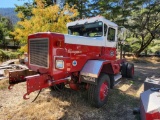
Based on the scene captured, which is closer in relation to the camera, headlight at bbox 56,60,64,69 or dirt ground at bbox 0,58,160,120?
headlight at bbox 56,60,64,69

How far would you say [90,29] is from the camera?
15.2ft

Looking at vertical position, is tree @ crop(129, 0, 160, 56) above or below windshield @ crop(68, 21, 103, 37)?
above

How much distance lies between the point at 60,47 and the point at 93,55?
1208mm

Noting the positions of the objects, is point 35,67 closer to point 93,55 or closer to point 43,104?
point 43,104

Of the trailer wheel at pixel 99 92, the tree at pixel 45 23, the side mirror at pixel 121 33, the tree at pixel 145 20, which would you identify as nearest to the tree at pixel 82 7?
the tree at pixel 145 20

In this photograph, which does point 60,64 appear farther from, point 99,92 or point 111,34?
point 111,34

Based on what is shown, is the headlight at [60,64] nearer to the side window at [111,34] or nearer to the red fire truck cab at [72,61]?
the red fire truck cab at [72,61]

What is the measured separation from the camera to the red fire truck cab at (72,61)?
310 centimetres

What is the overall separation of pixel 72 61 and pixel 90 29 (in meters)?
1.69

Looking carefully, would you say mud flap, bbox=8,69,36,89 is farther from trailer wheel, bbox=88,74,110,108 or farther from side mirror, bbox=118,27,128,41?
side mirror, bbox=118,27,128,41

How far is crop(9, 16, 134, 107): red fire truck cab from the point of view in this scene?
3.10 meters

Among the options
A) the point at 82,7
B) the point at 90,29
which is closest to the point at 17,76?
the point at 90,29

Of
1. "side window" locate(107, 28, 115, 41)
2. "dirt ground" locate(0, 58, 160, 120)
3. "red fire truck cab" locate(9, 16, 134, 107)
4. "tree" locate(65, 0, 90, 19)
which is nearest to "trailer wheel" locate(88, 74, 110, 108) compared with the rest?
"red fire truck cab" locate(9, 16, 134, 107)

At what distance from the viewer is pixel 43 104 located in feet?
12.5
